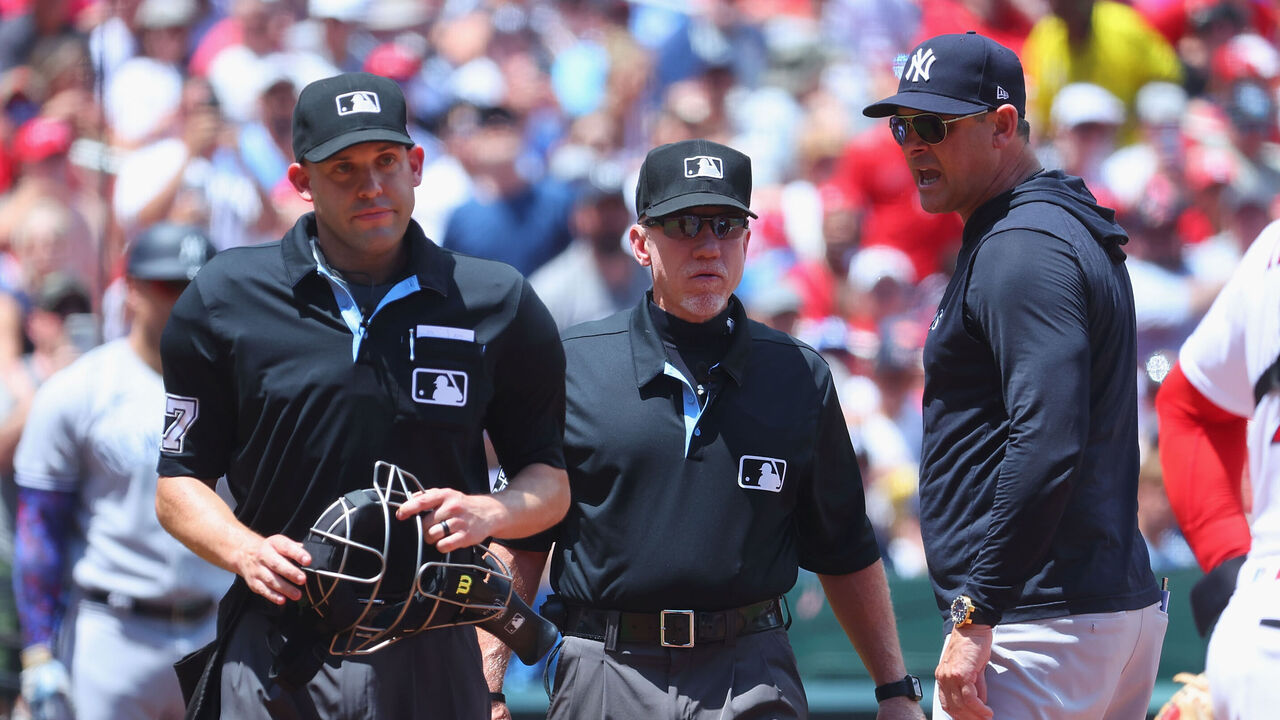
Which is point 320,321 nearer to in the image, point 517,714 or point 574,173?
point 517,714

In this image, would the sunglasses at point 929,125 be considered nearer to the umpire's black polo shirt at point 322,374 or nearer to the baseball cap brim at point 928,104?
the baseball cap brim at point 928,104

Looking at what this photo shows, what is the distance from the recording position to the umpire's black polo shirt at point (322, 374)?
3592 mm

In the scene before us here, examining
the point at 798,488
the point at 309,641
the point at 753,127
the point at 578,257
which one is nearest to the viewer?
the point at 309,641

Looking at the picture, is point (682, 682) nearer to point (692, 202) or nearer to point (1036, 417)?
point (1036, 417)

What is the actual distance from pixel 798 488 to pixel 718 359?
44 centimetres

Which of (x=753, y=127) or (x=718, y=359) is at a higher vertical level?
(x=753, y=127)

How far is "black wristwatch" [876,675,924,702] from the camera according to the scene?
429cm

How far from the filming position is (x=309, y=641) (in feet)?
11.6

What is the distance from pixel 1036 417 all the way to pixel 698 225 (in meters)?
1.16

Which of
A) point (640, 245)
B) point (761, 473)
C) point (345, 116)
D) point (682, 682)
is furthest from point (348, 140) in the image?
point (682, 682)

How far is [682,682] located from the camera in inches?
160

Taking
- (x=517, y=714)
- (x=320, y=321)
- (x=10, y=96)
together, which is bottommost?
(x=517, y=714)

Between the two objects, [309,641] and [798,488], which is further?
[798,488]

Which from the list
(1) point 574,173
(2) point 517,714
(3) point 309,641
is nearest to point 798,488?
(3) point 309,641
